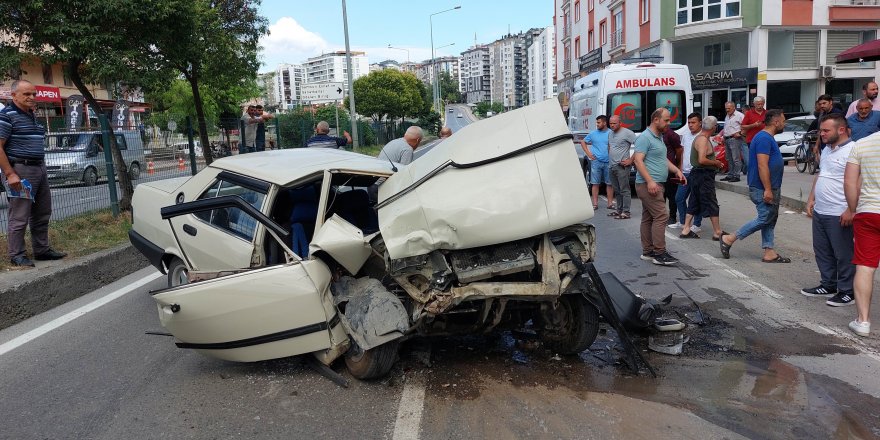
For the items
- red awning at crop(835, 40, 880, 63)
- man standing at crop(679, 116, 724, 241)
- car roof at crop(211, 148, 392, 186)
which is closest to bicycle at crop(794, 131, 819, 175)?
red awning at crop(835, 40, 880, 63)

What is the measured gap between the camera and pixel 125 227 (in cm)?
957

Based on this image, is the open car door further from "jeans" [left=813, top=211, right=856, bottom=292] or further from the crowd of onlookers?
"jeans" [left=813, top=211, right=856, bottom=292]

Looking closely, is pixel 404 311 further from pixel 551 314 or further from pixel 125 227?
pixel 125 227

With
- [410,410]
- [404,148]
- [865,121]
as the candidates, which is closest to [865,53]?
[865,121]

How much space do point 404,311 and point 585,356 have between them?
1451mm

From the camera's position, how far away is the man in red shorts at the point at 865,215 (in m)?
4.65

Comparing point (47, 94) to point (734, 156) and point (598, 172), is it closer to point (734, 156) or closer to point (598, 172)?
point (598, 172)

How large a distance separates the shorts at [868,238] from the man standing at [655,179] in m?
2.41

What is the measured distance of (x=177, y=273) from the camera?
5.60 meters

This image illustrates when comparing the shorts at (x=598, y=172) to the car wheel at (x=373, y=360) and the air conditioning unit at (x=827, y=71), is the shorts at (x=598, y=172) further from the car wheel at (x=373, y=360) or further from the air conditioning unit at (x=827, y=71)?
the air conditioning unit at (x=827, y=71)

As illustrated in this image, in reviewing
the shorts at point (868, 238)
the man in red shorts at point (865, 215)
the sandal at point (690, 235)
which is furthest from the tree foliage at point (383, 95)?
the shorts at point (868, 238)

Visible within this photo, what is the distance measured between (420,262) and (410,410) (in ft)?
2.87

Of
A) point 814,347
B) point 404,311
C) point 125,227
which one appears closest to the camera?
point 404,311

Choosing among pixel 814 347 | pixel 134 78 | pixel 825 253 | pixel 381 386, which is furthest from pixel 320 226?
pixel 134 78
